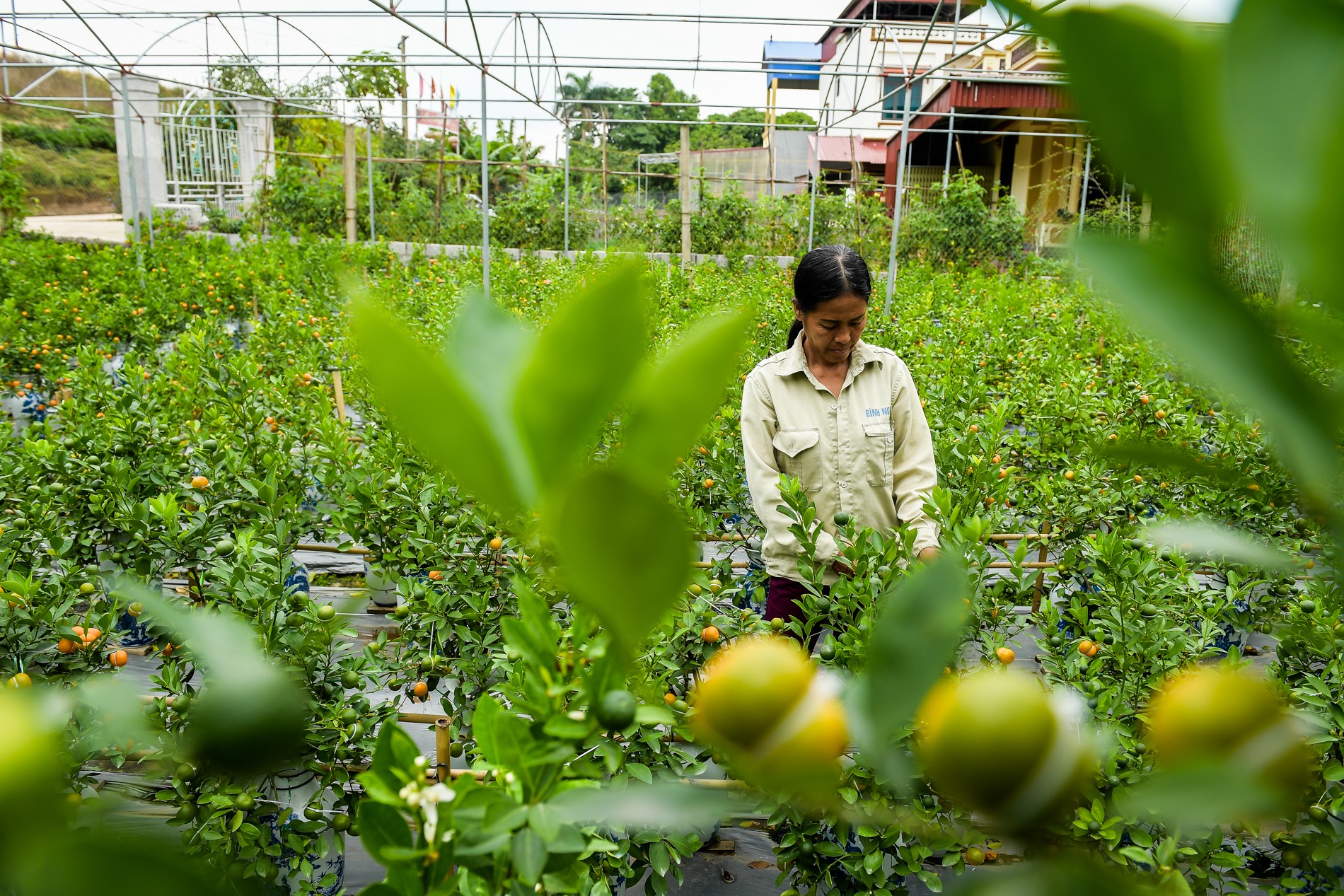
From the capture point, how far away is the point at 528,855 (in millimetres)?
278

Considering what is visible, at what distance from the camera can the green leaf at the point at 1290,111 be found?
15 cm

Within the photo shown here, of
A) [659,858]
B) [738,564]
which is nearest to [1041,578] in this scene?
[738,564]

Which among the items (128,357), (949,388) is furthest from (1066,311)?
(128,357)

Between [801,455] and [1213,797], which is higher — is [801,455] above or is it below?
below

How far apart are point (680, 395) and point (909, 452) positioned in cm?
206

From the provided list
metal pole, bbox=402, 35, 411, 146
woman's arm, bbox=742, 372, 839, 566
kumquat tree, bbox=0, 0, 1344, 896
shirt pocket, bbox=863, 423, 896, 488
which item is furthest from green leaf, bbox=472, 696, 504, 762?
metal pole, bbox=402, 35, 411, 146

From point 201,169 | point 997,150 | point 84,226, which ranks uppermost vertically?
point 997,150

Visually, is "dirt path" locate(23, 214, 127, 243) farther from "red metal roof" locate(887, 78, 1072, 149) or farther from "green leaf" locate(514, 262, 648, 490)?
"green leaf" locate(514, 262, 648, 490)

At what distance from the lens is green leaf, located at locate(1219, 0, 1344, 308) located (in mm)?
152

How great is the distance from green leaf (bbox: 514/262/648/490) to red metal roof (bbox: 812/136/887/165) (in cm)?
2251

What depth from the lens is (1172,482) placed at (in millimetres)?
2754

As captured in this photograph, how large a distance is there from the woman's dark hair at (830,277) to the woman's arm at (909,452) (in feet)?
0.81

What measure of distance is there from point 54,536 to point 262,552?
2.48 feet

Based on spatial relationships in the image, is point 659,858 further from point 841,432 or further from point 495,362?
point 495,362
